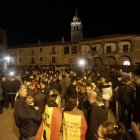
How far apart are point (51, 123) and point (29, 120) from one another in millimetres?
615

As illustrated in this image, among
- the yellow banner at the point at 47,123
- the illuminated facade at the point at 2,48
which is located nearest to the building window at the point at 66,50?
the illuminated facade at the point at 2,48

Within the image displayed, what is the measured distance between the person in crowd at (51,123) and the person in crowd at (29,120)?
0.21 metres

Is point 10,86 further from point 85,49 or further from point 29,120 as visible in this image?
point 85,49

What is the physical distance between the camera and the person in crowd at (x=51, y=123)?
16.1 ft

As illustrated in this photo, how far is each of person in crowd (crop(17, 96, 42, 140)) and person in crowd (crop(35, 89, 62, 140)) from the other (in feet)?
0.69

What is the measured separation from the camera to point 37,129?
5.46 metres

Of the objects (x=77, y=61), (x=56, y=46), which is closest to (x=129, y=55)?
(x=77, y=61)

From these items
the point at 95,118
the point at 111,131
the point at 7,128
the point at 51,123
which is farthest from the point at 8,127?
the point at 111,131

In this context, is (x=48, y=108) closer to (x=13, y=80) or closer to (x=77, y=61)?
(x=13, y=80)

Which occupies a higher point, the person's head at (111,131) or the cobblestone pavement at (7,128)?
the person's head at (111,131)

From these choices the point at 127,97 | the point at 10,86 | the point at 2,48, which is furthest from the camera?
the point at 2,48

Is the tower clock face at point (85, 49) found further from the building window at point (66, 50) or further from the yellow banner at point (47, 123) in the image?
the yellow banner at point (47, 123)

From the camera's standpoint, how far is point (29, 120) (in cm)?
→ 528

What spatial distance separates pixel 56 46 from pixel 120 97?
48.3 metres
